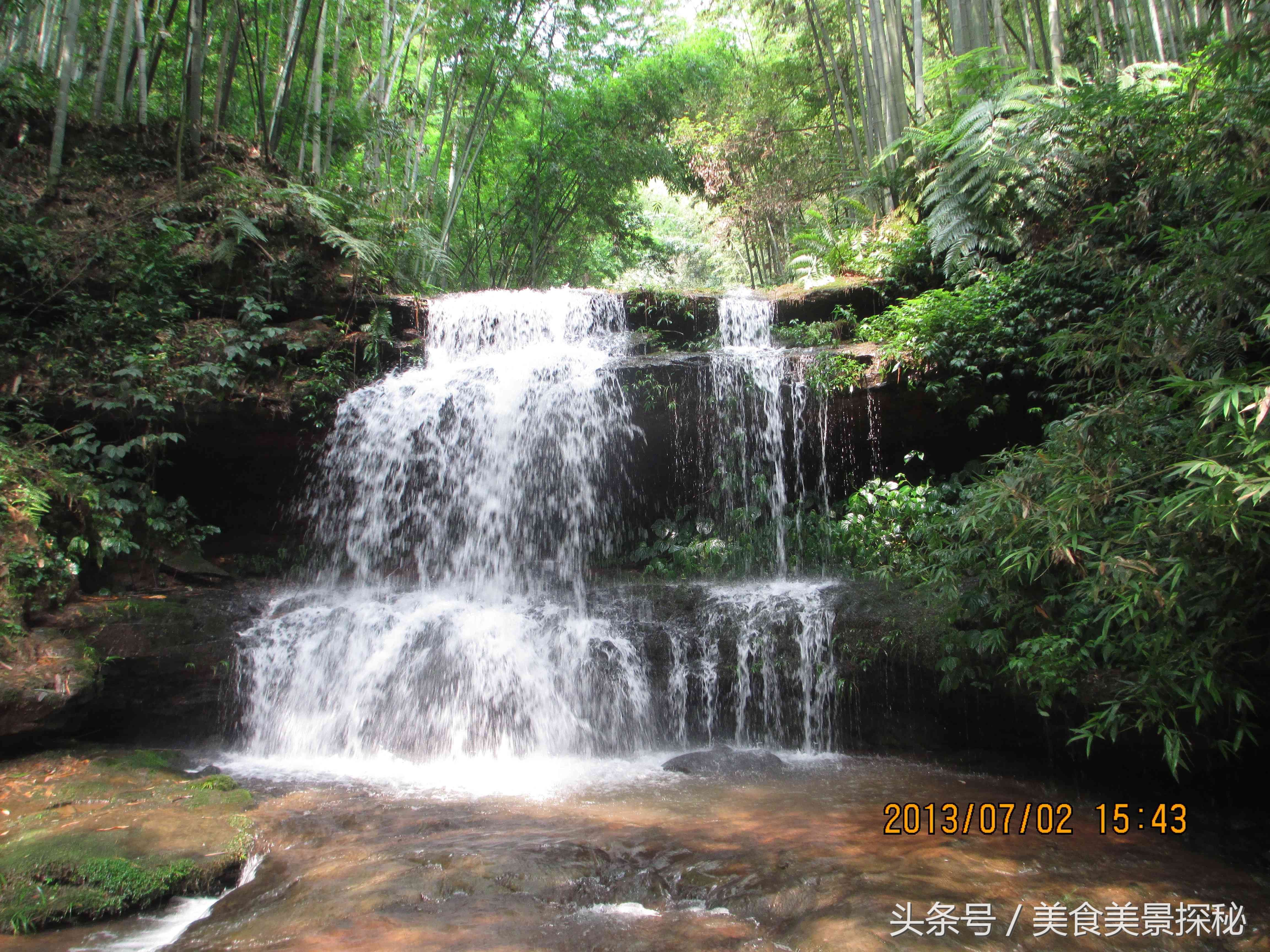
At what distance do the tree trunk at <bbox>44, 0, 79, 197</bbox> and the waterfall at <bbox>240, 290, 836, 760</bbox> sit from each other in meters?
4.46

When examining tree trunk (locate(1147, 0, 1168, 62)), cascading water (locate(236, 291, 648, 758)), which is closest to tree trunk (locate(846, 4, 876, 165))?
tree trunk (locate(1147, 0, 1168, 62))

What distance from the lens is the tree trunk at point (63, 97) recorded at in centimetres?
788

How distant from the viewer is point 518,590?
7496 millimetres

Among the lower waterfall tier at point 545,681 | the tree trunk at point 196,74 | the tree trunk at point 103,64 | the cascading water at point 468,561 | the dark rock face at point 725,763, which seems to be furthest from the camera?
A: the tree trunk at point 103,64

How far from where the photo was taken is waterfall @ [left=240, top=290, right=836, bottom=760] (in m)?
5.73

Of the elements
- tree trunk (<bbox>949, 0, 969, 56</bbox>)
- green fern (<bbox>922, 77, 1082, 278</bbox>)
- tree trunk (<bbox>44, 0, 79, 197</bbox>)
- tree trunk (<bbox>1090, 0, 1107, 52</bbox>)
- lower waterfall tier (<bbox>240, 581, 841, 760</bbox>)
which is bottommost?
lower waterfall tier (<bbox>240, 581, 841, 760</bbox>)

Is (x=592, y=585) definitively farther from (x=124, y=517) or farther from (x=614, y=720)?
(x=124, y=517)

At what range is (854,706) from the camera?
5.49 metres

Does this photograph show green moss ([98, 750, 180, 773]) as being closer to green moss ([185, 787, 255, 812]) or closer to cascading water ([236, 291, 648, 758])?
cascading water ([236, 291, 648, 758])

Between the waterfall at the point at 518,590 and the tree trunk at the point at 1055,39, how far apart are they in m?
5.30

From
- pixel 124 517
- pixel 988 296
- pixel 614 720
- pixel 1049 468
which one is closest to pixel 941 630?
pixel 1049 468

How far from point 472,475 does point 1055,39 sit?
10.1 m

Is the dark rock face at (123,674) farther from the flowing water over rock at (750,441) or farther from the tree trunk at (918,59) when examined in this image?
the tree trunk at (918,59)

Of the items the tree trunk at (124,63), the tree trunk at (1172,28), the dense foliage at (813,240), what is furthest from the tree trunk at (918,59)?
the tree trunk at (124,63)
